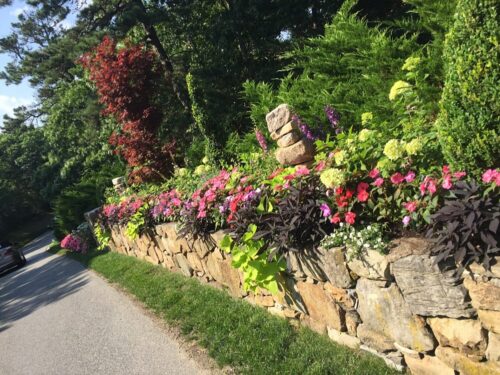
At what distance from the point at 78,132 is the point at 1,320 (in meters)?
13.7

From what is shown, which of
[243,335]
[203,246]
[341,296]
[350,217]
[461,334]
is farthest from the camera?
[203,246]

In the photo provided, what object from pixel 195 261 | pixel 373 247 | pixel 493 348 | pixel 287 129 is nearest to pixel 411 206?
pixel 373 247

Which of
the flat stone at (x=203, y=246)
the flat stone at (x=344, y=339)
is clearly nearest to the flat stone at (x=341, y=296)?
the flat stone at (x=344, y=339)

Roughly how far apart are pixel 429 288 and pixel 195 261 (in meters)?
3.49

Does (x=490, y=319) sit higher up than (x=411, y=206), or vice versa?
(x=411, y=206)

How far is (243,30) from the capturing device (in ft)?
40.6

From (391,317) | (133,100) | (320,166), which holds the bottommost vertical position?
(391,317)

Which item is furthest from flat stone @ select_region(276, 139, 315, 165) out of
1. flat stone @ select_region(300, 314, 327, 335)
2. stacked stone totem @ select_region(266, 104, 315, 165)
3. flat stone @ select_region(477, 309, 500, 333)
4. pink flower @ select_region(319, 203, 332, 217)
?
flat stone @ select_region(477, 309, 500, 333)

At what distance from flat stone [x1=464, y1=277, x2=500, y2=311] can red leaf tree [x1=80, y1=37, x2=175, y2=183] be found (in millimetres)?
7996

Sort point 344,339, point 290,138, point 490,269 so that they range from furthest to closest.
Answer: point 290,138 < point 344,339 < point 490,269

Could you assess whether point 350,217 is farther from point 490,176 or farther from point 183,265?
point 183,265

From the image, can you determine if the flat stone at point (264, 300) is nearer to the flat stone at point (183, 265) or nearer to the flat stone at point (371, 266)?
the flat stone at point (371, 266)

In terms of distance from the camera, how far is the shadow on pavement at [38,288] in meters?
7.69

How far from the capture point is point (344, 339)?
312 centimetres
